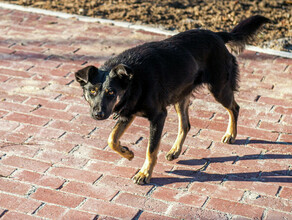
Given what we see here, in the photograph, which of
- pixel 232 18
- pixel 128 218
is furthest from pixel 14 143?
pixel 232 18

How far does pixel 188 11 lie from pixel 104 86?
5022 mm

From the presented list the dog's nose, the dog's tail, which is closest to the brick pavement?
the dog's nose

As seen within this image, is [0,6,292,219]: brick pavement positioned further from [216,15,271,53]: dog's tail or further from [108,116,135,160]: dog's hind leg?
[216,15,271,53]: dog's tail

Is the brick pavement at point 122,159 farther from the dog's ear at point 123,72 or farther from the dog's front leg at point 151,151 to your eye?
the dog's ear at point 123,72

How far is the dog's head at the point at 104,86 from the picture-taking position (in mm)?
4371

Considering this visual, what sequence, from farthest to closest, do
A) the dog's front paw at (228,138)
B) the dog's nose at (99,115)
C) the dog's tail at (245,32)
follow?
the dog's tail at (245,32) < the dog's front paw at (228,138) < the dog's nose at (99,115)

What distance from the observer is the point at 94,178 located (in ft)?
15.9

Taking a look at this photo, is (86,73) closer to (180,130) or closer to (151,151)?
(151,151)

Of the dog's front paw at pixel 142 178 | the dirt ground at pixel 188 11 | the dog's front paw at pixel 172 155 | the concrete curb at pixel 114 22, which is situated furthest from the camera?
the dirt ground at pixel 188 11

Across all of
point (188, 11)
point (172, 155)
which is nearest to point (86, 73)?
point (172, 155)

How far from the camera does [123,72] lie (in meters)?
4.40

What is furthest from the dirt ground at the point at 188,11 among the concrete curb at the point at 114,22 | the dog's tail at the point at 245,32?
the dog's tail at the point at 245,32

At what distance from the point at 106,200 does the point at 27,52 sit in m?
3.80

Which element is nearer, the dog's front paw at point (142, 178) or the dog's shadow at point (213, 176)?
the dog's front paw at point (142, 178)
